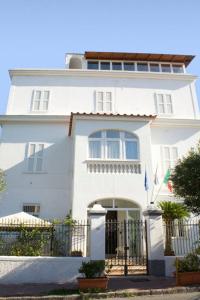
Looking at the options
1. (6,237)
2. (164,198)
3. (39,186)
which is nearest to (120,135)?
(164,198)

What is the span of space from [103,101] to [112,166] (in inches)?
266

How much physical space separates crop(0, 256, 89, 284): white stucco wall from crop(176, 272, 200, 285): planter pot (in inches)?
142

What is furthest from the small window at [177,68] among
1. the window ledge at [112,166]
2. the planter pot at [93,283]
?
the planter pot at [93,283]

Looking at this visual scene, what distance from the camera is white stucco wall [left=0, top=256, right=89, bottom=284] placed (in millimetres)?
11000

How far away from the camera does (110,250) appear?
15336mm

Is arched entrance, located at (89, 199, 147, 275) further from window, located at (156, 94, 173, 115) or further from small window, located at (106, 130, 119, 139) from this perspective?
window, located at (156, 94, 173, 115)

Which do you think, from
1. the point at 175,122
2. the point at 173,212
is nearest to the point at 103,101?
the point at 175,122

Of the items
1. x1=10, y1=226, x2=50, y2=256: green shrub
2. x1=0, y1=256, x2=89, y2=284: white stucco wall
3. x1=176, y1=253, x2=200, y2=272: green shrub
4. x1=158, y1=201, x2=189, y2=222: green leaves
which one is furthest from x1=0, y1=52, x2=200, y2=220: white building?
x1=176, y1=253, x2=200, y2=272: green shrub

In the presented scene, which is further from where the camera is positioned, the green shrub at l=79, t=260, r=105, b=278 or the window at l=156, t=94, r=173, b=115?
the window at l=156, t=94, r=173, b=115

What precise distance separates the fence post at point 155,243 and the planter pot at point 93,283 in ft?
9.41

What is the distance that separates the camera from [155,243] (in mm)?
12125

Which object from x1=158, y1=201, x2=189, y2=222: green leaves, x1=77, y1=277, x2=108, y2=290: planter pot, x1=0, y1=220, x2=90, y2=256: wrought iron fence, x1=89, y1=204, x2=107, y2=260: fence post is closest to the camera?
x1=77, y1=277, x2=108, y2=290: planter pot

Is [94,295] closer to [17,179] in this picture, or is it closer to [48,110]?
[17,179]

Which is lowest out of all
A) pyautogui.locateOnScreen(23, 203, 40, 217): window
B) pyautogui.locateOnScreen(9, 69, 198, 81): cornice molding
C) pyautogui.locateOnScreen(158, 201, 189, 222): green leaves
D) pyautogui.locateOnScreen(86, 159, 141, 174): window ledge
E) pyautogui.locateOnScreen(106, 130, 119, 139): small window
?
pyautogui.locateOnScreen(158, 201, 189, 222): green leaves
